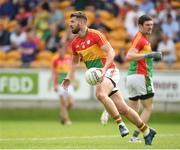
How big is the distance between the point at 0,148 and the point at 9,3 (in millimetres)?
17317

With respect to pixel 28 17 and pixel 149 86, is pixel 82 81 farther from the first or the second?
pixel 149 86

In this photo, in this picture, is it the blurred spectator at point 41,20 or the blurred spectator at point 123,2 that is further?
the blurred spectator at point 41,20

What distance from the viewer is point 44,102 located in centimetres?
2719

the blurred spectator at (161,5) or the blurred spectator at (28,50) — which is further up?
the blurred spectator at (161,5)

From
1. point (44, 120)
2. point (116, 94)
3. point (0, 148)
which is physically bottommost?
point (44, 120)

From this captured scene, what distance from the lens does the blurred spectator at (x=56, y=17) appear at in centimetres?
2994

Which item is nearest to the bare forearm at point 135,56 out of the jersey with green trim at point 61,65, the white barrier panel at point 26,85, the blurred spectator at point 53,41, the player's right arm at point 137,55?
the player's right arm at point 137,55

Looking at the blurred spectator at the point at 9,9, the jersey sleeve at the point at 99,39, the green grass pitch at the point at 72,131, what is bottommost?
the green grass pitch at the point at 72,131

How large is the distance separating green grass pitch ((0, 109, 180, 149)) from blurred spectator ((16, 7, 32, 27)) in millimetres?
4384

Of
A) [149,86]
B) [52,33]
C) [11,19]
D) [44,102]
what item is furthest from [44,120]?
[149,86]

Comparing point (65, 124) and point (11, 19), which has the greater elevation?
point (11, 19)

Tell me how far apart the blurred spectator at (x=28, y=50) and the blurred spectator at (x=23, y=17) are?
1429 mm

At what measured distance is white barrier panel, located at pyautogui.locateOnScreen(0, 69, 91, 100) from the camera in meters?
27.1

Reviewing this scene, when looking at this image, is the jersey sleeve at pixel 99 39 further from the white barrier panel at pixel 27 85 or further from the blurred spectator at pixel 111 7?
the blurred spectator at pixel 111 7
